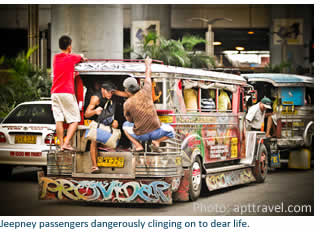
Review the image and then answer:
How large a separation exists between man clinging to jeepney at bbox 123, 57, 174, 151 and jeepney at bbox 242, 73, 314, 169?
22.7 ft

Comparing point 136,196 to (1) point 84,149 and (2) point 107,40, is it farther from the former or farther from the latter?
(2) point 107,40

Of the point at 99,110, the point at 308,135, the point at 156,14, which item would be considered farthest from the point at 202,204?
the point at 156,14

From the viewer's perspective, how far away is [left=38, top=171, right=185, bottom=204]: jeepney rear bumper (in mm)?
9414

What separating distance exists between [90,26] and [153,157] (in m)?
7.15

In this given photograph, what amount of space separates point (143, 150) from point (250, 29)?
69.7 feet

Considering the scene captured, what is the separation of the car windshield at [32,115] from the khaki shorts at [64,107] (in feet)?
9.33

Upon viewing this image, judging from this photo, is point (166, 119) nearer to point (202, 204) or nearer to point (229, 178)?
point (202, 204)

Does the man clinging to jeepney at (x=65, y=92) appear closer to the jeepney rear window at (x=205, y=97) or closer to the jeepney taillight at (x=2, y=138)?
the jeepney rear window at (x=205, y=97)

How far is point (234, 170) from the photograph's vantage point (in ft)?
39.8

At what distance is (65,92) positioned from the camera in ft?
31.6

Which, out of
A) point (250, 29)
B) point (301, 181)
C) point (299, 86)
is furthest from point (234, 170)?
point (250, 29)

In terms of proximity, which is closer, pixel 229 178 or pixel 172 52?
pixel 229 178

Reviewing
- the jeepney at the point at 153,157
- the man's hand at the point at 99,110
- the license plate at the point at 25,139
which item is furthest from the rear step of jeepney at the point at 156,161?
the license plate at the point at 25,139

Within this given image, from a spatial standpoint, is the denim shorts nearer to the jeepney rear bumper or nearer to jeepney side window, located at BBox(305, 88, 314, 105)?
the jeepney rear bumper
